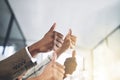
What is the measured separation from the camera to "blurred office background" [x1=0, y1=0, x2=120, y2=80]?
1733mm

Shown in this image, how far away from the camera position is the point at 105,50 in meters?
2.68

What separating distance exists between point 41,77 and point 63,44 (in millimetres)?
177

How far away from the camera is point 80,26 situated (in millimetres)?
2242

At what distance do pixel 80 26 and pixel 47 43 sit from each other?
161 centimetres

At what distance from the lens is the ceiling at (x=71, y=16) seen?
1.75 m

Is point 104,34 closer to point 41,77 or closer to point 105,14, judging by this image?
point 105,14

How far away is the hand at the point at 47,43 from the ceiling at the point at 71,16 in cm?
107

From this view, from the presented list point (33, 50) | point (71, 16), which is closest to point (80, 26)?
point (71, 16)

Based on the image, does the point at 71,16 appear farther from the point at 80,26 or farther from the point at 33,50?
the point at 33,50

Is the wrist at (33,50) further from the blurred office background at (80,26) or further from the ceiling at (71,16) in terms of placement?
the ceiling at (71,16)

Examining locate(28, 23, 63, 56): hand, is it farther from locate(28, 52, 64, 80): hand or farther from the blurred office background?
the blurred office background

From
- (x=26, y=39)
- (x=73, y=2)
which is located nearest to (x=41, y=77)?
(x=73, y=2)

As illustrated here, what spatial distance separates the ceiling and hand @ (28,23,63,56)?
1.07 m

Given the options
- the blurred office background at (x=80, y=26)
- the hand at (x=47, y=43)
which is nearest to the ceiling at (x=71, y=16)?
the blurred office background at (x=80, y=26)
